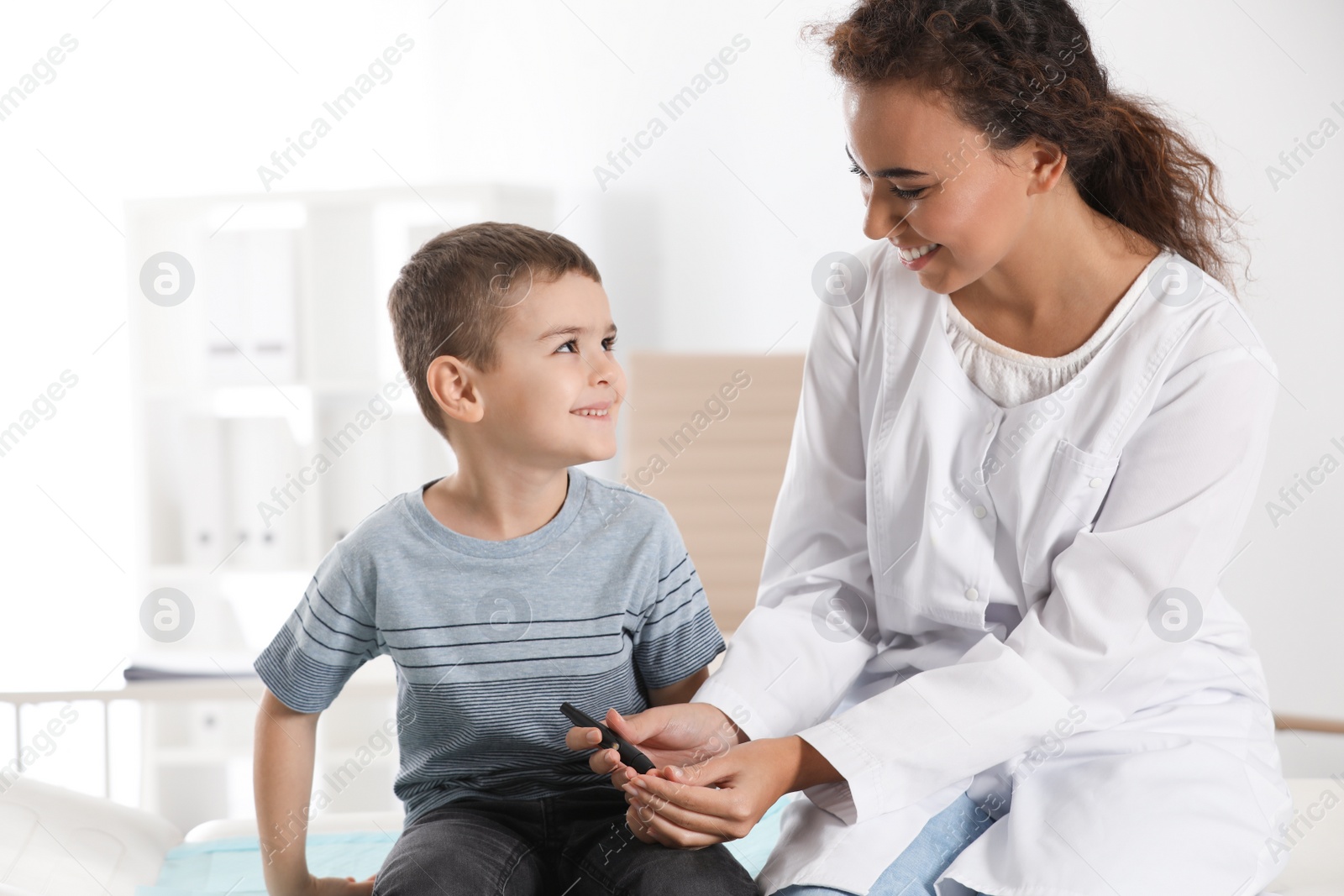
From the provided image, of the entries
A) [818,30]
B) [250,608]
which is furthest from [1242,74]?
[250,608]

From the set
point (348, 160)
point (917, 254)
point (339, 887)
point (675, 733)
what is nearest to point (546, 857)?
point (675, 733)

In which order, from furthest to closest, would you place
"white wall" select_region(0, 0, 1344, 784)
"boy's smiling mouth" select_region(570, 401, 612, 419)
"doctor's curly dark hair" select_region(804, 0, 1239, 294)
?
"white wall" select_region(0, 0, 1344, 784), "boy's smiling mouth" select_region(570, 401, 612, 419), "doctor's curly dark hair" select_region(804, 0, 1239, 294)

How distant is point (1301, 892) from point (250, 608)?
287 centimetres

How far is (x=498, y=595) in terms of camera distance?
1.16m

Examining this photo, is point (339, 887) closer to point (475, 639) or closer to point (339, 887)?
point (339, 887)

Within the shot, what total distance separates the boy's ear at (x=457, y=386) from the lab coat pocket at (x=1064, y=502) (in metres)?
0.57

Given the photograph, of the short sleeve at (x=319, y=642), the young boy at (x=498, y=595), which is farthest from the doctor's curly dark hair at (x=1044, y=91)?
the short sleeve at (x=319, y=642)

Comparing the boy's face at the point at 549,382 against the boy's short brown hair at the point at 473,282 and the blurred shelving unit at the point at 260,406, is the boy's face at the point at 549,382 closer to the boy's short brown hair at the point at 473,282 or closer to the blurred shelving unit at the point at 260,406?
the boy's short brown hair at the point at 473,282

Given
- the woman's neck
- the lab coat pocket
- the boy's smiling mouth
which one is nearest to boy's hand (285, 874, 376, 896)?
the boy's smiling mouth

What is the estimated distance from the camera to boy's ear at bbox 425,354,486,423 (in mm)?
1191

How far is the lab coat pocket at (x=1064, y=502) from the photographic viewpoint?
112 cm

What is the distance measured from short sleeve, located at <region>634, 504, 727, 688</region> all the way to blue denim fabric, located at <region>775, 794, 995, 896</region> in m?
0.28

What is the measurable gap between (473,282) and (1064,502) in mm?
628

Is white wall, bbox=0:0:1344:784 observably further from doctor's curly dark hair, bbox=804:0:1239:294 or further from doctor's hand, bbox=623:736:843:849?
doctor's hand, bbox=623:736:843:849
